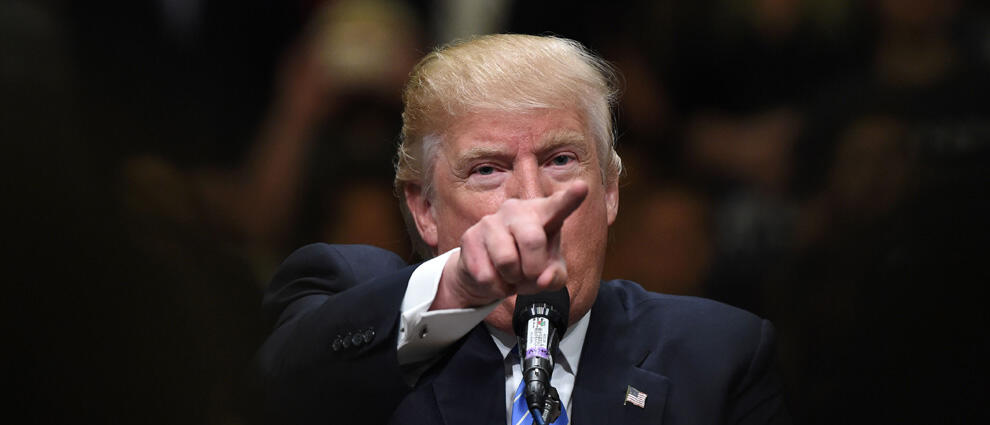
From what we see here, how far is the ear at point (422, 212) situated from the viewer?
7.84ft

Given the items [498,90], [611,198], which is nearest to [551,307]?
[498,90]

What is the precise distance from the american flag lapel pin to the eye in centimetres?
51

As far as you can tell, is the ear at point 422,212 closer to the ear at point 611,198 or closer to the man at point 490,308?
the man at point 490,308

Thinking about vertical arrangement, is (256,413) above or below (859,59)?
below

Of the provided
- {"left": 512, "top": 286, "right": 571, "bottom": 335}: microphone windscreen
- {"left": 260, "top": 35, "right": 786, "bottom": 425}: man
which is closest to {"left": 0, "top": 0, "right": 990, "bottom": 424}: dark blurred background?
{"left": 260, "top": 35, "right": 786, "bottom": 425}: man

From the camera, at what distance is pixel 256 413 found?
2.10 m

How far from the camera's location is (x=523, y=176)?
222 cm

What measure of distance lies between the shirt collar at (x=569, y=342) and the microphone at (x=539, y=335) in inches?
20.6

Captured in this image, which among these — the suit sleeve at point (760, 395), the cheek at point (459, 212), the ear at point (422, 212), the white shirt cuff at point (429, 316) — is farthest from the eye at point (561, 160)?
the suit sleeve at point (760, 395)

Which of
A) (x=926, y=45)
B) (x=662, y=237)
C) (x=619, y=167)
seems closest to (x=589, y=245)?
(x=619, y=167)

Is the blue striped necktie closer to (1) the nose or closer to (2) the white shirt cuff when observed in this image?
(2) the white shirt cuff

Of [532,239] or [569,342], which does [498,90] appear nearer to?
[569,342]

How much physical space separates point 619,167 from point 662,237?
12.6 inches

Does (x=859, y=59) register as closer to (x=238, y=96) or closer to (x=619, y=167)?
(x=619, y=167)
